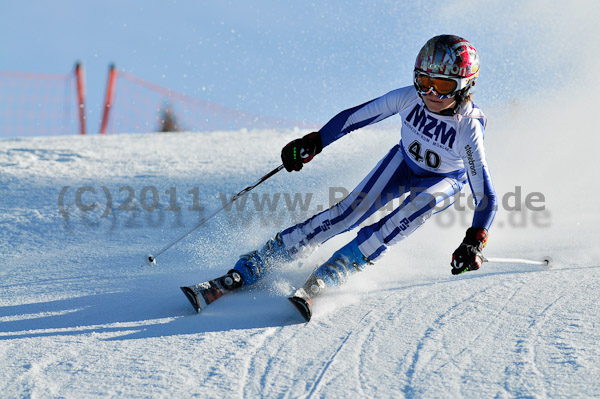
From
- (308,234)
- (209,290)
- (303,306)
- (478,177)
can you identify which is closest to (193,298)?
(209,290)

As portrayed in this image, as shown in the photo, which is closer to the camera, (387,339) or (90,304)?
(387,339)

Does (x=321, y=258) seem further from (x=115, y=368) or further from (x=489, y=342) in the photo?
(x=115, y=368)

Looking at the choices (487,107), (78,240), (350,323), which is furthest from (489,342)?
(487,107)

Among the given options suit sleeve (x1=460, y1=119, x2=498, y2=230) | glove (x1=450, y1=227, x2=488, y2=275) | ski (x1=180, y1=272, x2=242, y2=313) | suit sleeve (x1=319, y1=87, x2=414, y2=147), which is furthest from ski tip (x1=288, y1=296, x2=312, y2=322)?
suit sleeve (x1=319, y1=87, x2=414, y2=147)

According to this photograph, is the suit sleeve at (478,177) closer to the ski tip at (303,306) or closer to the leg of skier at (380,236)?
the leg of skier at (380,236)

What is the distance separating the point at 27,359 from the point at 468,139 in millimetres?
2397

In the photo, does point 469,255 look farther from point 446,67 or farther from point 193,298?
point 193,298

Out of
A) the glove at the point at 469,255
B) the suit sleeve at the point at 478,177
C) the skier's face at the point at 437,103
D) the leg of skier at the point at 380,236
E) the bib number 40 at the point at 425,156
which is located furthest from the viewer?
the bib number 40 at the point at 425,156

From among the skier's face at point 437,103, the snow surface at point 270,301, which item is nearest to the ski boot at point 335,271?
the snow surface at point 270,301

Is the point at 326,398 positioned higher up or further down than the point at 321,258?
further down

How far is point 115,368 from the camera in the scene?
245cm

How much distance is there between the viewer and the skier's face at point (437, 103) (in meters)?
3.16

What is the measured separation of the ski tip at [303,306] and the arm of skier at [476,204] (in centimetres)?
75

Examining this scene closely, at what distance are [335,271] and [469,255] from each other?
779 mm
